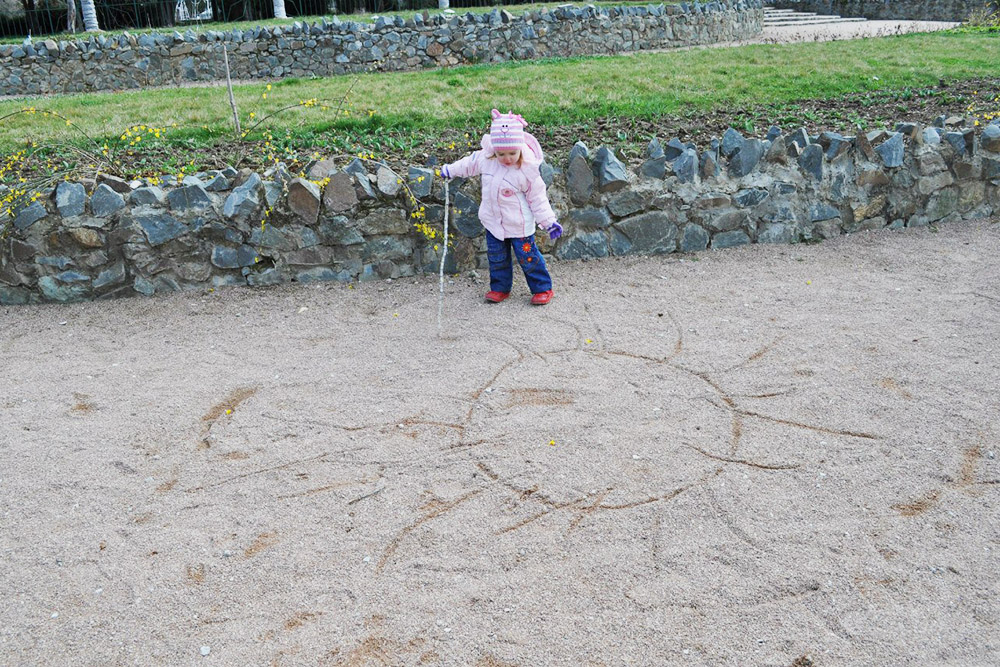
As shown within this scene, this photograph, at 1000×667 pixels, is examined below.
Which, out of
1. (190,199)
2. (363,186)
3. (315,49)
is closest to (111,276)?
(190,199)

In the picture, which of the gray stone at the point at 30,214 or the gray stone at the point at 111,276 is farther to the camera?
the gray stone at the point at 111,276

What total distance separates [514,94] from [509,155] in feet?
14.8

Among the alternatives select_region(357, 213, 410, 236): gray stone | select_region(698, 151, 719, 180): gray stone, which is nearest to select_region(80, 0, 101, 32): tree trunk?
select_region(357, 213, 410, 236): gray stone

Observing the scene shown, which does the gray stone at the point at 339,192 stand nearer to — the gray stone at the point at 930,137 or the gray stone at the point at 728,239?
the gray stone at the point at 728,239

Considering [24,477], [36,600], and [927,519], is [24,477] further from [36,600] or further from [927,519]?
[927,519]

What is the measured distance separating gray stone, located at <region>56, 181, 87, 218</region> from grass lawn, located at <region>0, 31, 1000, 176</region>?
129cm

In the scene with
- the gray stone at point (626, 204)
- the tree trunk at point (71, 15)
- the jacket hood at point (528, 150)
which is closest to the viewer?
the jacket hood at point (528, 150)

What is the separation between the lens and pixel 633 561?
3.19 metres

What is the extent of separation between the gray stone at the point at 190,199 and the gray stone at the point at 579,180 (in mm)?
2582

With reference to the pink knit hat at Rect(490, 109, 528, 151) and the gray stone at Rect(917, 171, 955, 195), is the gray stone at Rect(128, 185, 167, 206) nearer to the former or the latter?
the pink knit hat at Rect(490, 109, 528, 151)

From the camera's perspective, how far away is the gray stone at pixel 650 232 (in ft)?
20.6

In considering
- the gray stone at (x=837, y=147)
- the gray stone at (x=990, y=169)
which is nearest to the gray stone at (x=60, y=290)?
the gray stone at (x=837, y=147)

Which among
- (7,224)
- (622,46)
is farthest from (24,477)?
(622,46)

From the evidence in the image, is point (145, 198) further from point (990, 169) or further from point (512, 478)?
point (990, 169)
